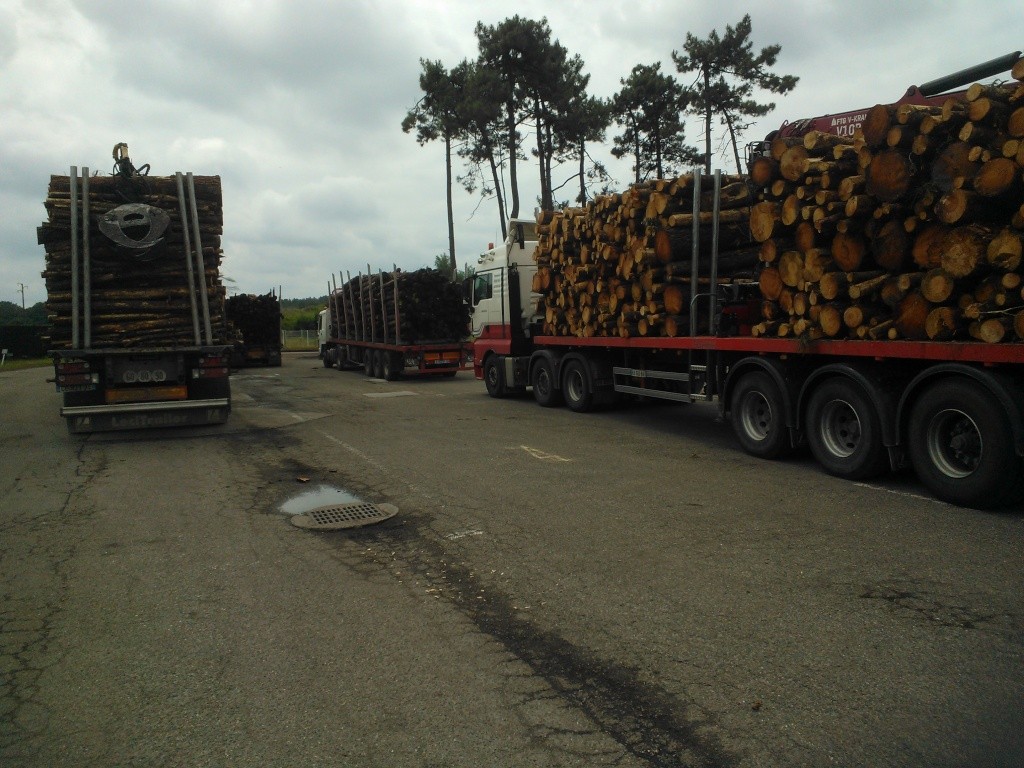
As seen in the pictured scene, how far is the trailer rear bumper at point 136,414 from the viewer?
36.8 ft

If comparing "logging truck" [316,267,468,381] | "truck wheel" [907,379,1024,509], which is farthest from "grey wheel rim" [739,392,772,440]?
"logging truck" [316,267,468,381]

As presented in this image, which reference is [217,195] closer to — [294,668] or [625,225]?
[625,225]

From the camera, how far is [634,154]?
32188 millimetres

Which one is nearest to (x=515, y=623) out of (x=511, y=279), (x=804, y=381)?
(x=804, y=381)

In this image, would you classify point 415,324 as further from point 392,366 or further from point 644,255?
point 644,255

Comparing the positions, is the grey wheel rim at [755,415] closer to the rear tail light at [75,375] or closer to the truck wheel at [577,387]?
the truck wheel at [577,387]

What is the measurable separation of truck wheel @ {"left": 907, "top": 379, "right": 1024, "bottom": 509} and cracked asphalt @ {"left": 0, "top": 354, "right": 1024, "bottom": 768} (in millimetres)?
234

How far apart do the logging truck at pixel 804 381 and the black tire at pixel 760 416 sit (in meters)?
0.01

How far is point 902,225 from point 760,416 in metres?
2.79

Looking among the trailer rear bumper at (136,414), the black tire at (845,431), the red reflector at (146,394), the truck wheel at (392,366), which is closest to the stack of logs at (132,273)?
the red reflector at (146,394)

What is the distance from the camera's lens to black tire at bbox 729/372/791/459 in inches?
342

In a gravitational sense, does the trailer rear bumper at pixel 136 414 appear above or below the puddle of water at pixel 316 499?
above

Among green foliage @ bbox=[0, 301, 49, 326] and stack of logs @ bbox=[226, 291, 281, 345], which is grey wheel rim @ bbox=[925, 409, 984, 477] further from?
green foliage @ bbox=[0, 301, 49, 326]

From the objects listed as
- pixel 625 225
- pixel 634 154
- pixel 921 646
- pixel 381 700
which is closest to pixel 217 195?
pixel 625 225
